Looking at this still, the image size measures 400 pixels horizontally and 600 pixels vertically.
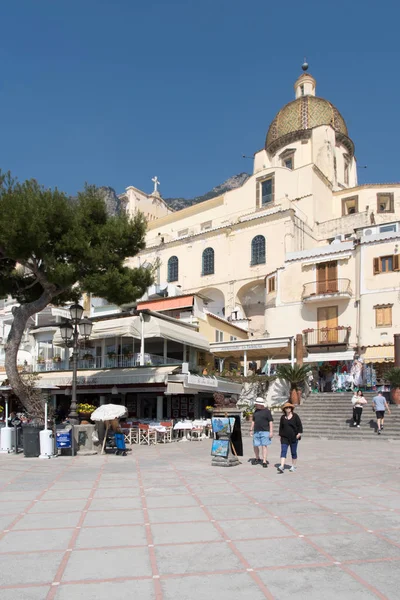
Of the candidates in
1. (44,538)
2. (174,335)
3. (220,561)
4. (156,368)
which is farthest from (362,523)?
(174,335)

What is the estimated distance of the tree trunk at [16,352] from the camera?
1691 centimetres

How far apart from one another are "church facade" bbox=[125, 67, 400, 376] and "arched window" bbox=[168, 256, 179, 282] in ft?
0.29

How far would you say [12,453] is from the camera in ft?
50.1

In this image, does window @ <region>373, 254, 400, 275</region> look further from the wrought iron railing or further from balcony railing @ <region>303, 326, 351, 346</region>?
balcony railing @ <region>303, 326, 351, 346</region>

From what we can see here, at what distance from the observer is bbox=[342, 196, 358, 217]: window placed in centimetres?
4106

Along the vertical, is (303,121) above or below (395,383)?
above

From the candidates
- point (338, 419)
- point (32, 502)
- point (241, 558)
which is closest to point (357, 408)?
point (338, 419)

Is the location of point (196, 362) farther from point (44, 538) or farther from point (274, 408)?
point (44, 538)

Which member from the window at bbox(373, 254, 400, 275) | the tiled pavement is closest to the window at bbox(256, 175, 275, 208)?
the window at bbox(373, 254, 400, 275)

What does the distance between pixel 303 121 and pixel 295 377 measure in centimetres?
A: 2891

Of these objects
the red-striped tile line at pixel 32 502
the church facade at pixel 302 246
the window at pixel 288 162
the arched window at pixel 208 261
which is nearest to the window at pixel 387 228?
the church facade at pixel 302 246

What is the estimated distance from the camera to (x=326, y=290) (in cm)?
3125

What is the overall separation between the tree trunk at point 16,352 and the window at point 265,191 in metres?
25.1

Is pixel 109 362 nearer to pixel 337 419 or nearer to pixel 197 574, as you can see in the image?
pixel 337 419
